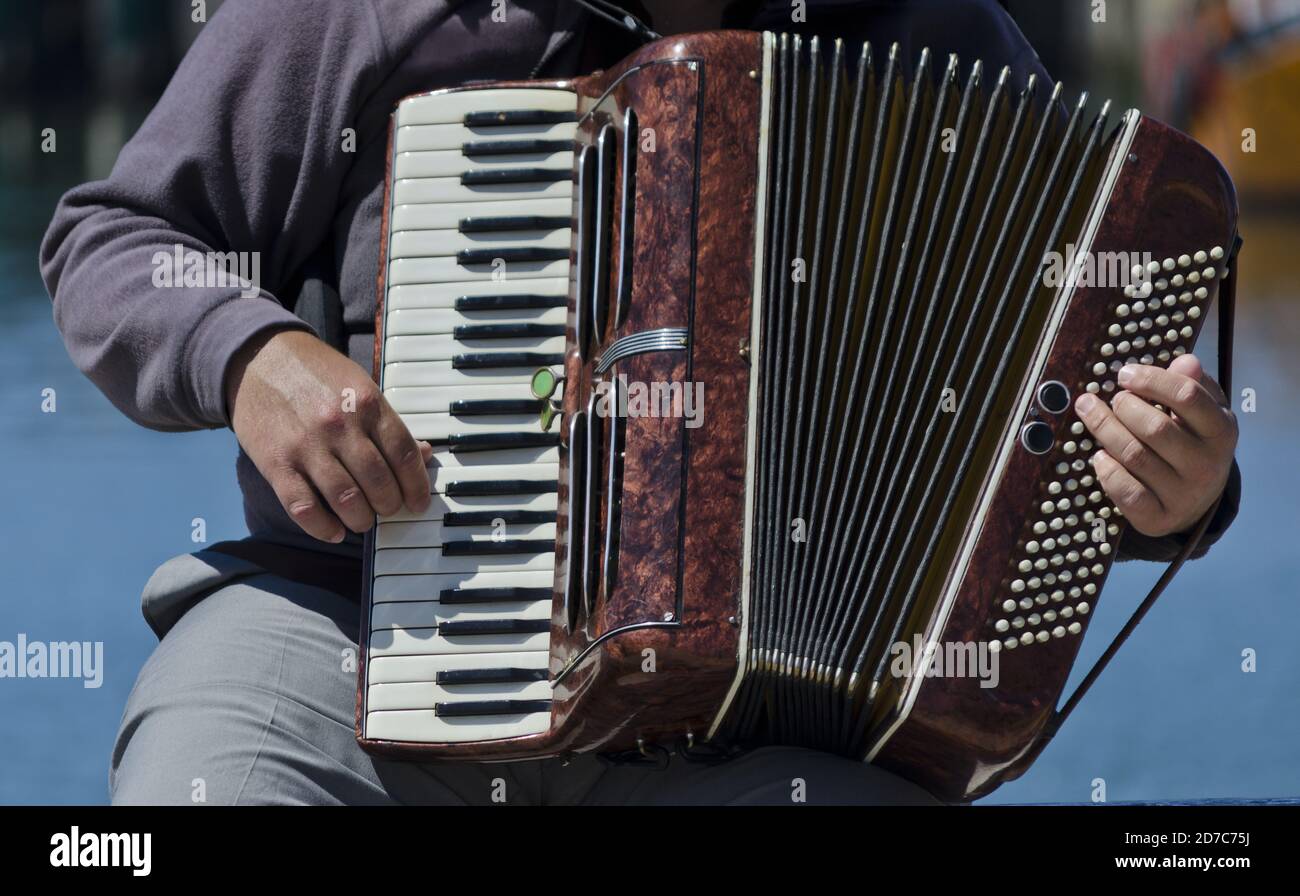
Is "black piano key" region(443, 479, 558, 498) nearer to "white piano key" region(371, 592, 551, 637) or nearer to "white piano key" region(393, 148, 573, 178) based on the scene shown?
"white piano key" region(371, 592, 551, 637)

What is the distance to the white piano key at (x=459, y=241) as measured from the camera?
1.56 meters

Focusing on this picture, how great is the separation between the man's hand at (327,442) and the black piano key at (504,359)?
0.09 m

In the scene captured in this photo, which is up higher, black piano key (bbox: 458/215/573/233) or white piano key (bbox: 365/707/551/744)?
black piano key (bbox: 458/215/573/233)

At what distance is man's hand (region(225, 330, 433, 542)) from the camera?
148 cm

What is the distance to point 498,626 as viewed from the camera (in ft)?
4.90

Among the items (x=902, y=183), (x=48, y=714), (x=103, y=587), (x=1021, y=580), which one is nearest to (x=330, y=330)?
(x=902, y=183)

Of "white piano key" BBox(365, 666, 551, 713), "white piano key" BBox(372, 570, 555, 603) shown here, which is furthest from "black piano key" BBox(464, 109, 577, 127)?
"white piano key" BBox(365, 666, 551, 713)

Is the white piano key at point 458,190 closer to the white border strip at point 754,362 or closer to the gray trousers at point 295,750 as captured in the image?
the white border strip at point 754,362

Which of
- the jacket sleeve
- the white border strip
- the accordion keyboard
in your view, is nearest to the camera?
the white border strip

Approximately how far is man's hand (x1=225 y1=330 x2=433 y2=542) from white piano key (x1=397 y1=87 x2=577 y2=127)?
25 centimetres

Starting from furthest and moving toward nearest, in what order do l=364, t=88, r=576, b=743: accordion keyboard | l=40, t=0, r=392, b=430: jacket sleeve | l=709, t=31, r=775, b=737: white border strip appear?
l=40, t=0, r=392, b=430: jacket sleeve
l=364, t=88, r=576, b=743: accordion keyboard
l=709, t=31, r=775, b=737: white border strip

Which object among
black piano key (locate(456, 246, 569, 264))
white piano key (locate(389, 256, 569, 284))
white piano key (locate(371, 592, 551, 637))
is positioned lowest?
white piano key (locate(371, 592, 551, 637))
